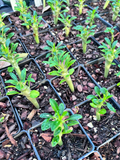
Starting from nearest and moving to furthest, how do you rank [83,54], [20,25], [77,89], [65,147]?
[65,147]
[77,89]
[83,54]
[20,25]

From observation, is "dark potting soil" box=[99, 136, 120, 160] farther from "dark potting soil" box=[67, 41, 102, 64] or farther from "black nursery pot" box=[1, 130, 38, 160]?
"dark potting soil" box=[67, 41, 102, 64]

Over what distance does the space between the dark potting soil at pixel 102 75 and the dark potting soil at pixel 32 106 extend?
0.56 metres

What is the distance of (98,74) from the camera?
1797mm

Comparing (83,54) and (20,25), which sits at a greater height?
(20,25)

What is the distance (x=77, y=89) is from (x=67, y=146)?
0.62 m

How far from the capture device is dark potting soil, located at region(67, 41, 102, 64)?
1934 millimetres

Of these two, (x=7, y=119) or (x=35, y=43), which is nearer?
(x=7, y=119)

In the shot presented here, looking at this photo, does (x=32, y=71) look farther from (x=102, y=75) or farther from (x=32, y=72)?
(x=102, y=75)

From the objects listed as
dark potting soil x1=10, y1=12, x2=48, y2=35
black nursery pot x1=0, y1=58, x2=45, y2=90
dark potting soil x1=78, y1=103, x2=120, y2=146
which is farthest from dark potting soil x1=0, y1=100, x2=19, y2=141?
dark potting soil x1=10, y1=12, x2=48, y2=35

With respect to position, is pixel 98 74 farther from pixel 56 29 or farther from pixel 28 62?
pixel 56 29

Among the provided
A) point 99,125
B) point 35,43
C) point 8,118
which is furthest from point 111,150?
point 35,43

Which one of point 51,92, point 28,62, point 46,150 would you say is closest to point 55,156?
point 46,150

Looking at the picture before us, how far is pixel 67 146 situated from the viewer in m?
1.27

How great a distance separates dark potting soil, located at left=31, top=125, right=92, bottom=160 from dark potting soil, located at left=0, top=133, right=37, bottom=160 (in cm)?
7
